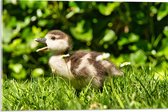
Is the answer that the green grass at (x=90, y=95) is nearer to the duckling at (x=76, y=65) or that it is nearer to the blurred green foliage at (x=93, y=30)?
the duckling at (x=76, y=65)

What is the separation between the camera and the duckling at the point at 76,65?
10.7 ft

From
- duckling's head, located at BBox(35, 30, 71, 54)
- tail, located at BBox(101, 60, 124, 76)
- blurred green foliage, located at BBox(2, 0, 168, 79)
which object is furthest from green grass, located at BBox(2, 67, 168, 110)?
blurred green foliage, located at BBox(2, 0, 168, 79)

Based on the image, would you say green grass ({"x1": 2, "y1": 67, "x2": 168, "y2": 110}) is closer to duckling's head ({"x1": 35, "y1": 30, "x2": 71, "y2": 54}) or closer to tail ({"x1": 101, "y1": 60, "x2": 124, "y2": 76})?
tail ({"x1": 101, "y1": 60, "x2": 124, "y2": 76})

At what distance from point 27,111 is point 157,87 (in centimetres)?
69

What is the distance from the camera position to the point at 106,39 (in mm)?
4102

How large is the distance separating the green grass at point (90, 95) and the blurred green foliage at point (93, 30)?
22.1 inches

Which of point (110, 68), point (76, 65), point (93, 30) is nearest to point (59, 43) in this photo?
point (76, 65)

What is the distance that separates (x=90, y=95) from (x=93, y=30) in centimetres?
87

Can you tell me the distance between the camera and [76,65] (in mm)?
3275

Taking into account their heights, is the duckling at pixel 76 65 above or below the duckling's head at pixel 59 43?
below

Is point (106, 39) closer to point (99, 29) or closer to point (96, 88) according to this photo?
point (99, 29)

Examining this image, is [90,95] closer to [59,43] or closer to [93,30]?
[59,43]

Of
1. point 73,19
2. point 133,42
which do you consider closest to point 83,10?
point 73,19

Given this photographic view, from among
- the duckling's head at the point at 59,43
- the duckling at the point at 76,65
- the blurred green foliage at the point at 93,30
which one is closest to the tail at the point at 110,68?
the duckling at the point at 76,65
